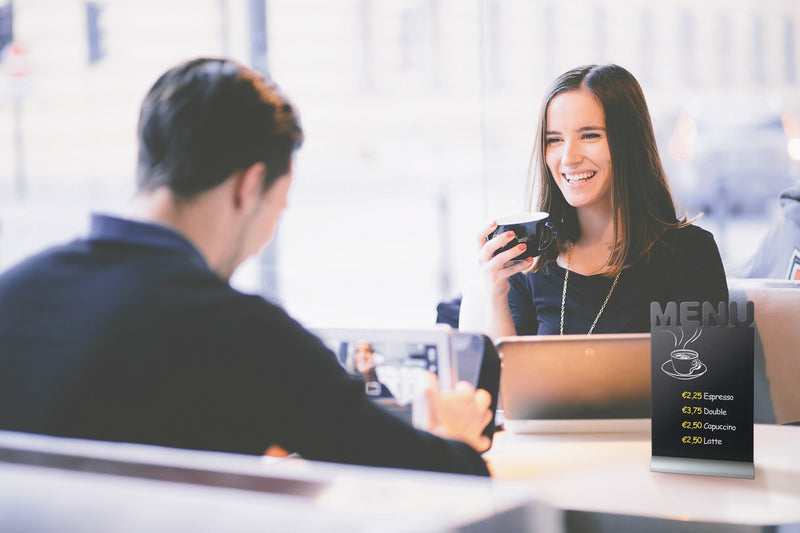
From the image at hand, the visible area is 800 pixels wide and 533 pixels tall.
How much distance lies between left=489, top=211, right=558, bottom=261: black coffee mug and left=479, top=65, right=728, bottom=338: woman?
14cm

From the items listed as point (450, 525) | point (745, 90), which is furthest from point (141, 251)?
point (745, 90)

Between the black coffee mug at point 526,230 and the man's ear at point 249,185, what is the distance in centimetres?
96

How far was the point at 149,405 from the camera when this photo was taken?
2.91 ft

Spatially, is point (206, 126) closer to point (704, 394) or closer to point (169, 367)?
point (169, 367)

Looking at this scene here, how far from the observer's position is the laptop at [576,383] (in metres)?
1.42

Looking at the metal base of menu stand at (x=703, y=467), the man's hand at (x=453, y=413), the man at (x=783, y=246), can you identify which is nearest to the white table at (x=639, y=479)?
the metal base of menu stand at (x=703, y=467)

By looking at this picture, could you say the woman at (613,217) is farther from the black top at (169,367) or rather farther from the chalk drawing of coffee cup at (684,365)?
the black top at (169,367)

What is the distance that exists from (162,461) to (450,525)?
194 millimetres

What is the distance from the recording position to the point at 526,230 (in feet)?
6.31

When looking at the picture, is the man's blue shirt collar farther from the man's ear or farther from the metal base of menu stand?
the metal base of menu stand

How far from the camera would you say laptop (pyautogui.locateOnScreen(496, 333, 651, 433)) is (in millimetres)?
1415

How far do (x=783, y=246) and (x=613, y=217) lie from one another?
0.71m

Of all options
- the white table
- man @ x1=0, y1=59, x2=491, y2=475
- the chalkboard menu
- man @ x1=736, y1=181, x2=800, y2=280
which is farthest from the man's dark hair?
man @ x1=736, y1=181, x2=800, y2=280

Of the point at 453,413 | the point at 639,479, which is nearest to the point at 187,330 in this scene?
the point at 453,413
